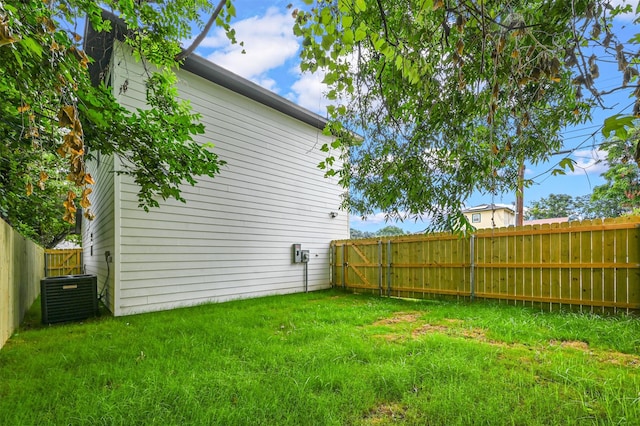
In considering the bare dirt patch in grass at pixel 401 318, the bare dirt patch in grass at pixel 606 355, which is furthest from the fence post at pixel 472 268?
the bare dirt patch in grass at pixel 606 355

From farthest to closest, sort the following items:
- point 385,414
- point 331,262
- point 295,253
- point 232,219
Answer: point 331,262, point 295,253, point 232,219, point 385,414

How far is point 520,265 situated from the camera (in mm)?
5484

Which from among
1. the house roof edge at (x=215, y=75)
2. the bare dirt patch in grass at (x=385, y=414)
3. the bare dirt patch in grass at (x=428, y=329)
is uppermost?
the house roof edge at (x=215, y=75)

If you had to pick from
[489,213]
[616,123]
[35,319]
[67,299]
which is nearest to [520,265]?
[489,213]

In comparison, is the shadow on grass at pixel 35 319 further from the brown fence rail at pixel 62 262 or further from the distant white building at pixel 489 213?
the brown fence rail at pixel 62 262

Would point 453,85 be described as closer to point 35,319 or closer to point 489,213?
point 489,213

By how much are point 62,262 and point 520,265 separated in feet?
47.3

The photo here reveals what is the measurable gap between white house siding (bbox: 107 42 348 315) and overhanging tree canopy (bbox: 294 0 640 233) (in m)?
4.34

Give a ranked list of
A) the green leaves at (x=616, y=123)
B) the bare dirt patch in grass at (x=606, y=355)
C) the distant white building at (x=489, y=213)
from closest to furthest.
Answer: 1. the green leaves at (x=616, y=123)
2. the bare dirt patch in grass at (x=606, y=355)
3. the distant white building at (x=489, y=213)

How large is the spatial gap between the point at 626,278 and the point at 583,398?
141 inches

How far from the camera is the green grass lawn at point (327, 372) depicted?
195cm

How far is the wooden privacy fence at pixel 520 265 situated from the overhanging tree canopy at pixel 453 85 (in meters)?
3.22

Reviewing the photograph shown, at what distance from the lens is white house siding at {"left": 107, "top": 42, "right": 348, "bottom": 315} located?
5.27 m

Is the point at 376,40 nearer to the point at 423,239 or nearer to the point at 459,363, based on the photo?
the point at 459,363
